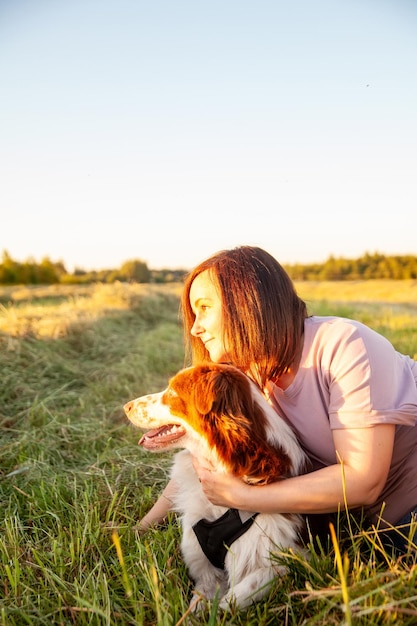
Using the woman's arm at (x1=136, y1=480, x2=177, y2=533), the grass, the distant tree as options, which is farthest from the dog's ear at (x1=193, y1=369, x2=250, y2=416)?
the distant tree

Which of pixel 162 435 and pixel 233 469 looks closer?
pixel 233 469

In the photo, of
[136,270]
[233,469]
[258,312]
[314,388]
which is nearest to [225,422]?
[233,469]

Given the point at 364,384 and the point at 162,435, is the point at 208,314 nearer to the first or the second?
the point at 162,435

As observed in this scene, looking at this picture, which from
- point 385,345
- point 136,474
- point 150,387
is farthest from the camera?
point 150,387

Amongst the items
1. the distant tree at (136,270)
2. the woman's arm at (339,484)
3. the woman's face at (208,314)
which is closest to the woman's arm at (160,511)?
the woman's arm at (339,484)

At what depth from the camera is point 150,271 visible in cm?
2370

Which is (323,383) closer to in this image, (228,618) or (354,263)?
(228,618)

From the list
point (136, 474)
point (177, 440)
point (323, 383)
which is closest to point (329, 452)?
point (323, 383)

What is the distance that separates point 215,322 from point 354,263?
61811 mm

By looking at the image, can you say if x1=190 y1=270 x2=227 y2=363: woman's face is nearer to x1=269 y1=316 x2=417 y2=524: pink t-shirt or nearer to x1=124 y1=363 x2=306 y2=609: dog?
x1=124 y1=363 x2=306 y2=609: dog

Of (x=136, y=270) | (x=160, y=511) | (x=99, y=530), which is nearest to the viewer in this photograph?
(x=99, y=530)

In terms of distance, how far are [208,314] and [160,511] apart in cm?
118

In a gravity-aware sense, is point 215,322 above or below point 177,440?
above

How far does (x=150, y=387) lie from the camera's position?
236 inches
